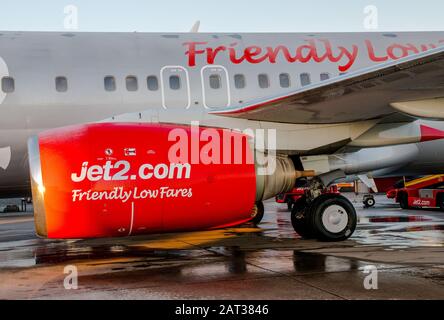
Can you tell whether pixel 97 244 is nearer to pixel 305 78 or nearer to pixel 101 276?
pixel 101 276

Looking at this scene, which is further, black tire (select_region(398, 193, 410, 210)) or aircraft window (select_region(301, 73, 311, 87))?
black tire (select_region(398, 193, 410, 210))

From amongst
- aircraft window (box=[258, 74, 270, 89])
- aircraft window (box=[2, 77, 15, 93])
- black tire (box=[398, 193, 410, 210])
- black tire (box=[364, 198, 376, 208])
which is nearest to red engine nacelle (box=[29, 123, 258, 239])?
aircraft window (box=[2, 77, 15, 93])

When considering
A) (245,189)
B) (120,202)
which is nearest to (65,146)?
(120,202)

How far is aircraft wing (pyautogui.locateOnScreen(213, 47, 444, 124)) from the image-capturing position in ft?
20.6

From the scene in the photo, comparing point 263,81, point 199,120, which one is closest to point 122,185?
point 199,120

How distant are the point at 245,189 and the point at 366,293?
2531mm

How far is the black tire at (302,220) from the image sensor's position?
8.01 m

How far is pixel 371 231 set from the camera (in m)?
10.1

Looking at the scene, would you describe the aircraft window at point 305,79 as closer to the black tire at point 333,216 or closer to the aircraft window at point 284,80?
the aircraft window at point 284,80

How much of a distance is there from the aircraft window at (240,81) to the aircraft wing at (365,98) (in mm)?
1816

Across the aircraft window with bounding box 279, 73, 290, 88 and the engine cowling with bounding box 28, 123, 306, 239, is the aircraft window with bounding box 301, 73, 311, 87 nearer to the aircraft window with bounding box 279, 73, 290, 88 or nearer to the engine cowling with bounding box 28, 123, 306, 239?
the aircraft window with bounding box 279, 73, 290, 88

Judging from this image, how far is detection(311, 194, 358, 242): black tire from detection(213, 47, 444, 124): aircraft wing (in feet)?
3.97
